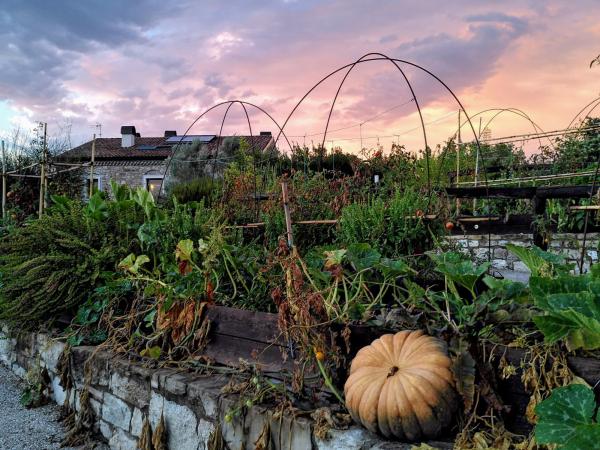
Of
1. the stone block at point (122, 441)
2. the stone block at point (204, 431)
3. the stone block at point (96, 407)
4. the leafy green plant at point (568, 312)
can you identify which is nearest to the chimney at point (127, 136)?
the stone block at point (96, 407)

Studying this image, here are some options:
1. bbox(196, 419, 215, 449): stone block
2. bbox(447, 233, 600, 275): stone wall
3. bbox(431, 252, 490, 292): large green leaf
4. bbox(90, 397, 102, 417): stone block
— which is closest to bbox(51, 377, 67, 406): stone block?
bbox(90, 397, 102, 417): stone block

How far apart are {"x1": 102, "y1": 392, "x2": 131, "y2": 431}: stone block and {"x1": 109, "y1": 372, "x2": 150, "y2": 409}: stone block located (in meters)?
0.04

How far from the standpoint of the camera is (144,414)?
296 centimetres

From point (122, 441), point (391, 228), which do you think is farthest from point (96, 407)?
point (391, 228)

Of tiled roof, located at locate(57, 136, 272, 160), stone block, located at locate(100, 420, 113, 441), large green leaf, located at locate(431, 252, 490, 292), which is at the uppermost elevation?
tiled roof, located at locate(57, 136, 272, 160)

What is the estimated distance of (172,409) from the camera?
277cm

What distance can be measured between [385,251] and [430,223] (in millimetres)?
362

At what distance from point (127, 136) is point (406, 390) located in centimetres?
2801

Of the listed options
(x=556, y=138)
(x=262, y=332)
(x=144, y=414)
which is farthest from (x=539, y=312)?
(x=556, y=138)

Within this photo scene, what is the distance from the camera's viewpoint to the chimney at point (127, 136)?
2781 centimetres

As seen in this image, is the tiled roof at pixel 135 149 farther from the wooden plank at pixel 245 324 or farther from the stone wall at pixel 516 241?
the wooden plank at pixel 245 324

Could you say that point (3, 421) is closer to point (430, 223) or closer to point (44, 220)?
point (44, 220)

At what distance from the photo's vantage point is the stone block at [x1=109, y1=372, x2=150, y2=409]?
9.73 ft

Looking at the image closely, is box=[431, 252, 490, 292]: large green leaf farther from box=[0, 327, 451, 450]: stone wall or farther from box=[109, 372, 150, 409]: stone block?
box=[109, 372, 150, 409]: stone block
